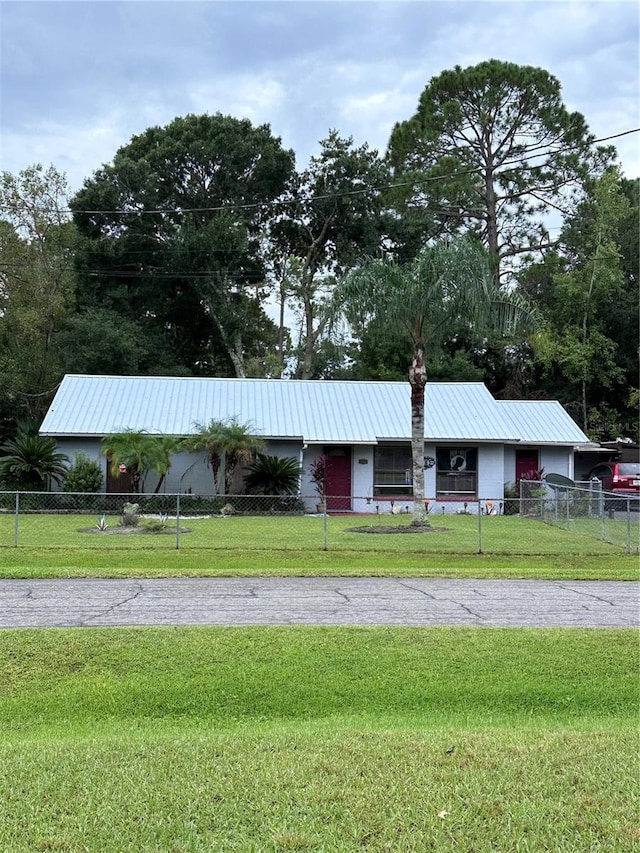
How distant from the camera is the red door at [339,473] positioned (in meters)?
29.2

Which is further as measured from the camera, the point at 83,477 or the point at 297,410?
the point at 297,410

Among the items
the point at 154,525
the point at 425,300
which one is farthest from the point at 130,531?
the point at 425,300

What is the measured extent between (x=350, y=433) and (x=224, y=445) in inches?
209

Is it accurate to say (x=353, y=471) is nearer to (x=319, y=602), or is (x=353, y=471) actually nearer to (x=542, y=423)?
(x=542, y=423)

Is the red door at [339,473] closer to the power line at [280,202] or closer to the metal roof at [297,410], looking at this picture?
the metal roof at [297,410]

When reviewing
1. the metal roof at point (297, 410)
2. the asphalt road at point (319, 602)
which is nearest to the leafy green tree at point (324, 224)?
the metal roof at point (297, 410)

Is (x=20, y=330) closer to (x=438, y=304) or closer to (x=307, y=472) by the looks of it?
(x=307, y=472)

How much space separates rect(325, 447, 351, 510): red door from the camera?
29.2m

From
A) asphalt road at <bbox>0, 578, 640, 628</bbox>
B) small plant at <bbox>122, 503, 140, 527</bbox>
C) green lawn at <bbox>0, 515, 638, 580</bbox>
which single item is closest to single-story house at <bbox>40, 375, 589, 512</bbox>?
small plant at <bbox>122, 503, 140, 527</bbox>

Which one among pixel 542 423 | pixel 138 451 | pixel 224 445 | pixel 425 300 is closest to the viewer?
pixel 425 300

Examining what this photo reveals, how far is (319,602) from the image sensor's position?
433 inches

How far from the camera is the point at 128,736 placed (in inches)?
228

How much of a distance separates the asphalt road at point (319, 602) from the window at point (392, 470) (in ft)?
52.8

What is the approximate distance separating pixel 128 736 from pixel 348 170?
44.7 meters
